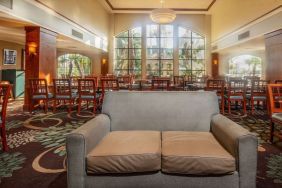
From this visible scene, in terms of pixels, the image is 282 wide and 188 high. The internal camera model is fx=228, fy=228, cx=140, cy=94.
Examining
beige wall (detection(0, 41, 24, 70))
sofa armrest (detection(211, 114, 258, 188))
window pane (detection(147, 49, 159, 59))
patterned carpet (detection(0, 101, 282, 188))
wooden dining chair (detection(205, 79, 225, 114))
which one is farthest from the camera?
window pane (detection(147, 49, 159, 59))

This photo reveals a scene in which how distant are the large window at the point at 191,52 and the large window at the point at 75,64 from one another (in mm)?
5415

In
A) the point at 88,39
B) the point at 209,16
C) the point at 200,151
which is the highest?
the point at 209,16

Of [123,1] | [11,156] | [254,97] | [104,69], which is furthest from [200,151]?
[104,69]

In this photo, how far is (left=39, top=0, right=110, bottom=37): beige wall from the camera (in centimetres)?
727

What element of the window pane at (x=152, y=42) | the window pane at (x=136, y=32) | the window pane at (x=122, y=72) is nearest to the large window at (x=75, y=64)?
the window pane at (x=122, y=72)

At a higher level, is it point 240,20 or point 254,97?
point 240,20

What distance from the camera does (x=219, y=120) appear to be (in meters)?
2.22

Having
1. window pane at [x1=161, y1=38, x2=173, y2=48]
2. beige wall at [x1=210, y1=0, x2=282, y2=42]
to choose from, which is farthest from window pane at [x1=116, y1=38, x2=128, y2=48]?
beige wall at [x1=210, y1=0, x2=282, y2=42]

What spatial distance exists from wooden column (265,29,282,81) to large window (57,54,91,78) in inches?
364

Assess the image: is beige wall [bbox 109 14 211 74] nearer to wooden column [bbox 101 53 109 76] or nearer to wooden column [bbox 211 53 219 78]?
wooden column [bbox 101 53 109 76]

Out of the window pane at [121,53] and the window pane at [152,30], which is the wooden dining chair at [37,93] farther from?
the window pane at [152,30]

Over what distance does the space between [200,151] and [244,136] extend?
0.33 metres

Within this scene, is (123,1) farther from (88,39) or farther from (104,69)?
(104,69)

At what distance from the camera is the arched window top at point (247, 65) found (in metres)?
13.8
